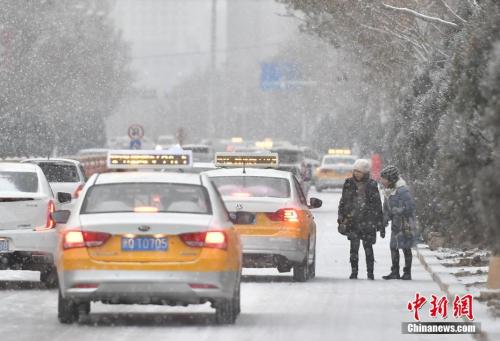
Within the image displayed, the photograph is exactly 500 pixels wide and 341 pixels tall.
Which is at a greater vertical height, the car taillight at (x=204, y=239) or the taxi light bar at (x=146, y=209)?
the taxi light bar at (x=146, y=209)

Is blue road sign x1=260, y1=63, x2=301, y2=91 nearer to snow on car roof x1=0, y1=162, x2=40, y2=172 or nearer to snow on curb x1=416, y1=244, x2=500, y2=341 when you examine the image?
snow on curb x1=416, y1=244, x2=500, y2=341

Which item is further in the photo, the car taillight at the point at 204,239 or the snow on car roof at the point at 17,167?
the snow on car roof at the point at 17,167

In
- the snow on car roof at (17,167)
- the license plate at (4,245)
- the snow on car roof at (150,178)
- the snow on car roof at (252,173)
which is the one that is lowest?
the license plate at (4,245)

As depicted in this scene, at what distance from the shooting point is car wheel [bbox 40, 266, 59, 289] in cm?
2039

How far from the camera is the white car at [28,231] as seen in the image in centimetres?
1986

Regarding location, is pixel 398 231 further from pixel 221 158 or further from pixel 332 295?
pixel 221 158

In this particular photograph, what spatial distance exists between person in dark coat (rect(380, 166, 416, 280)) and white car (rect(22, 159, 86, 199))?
30.0 ft

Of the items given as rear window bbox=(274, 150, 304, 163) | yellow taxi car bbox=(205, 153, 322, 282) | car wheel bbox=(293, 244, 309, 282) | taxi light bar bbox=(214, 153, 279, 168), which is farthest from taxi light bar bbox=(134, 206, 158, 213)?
rear window bbox=(274, 150, 304, 163)

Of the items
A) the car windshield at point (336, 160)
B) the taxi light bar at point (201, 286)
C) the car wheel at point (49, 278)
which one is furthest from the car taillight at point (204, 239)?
the car windshield at point (336, 160)

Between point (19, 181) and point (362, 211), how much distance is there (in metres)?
4.65

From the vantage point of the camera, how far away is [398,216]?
74.4ft

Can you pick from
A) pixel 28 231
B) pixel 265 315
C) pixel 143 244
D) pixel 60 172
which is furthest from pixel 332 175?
pixel 143 244

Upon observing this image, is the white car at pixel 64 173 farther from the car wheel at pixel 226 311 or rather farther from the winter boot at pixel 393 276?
the car wheel at pixel 226 311

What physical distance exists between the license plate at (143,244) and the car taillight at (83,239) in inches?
6.8
